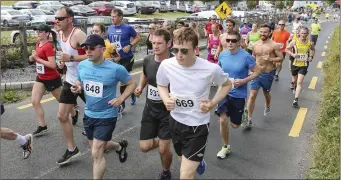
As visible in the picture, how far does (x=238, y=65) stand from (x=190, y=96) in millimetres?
1977

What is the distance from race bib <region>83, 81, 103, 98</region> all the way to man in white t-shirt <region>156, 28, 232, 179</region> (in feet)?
2.48

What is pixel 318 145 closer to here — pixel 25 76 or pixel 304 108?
pixel 304 108

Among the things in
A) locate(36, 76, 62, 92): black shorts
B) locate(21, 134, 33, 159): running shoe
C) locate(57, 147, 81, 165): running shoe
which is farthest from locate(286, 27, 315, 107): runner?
locate(21, 134, 33, 159): running shoe

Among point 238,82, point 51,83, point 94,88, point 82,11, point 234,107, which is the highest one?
point 82,11

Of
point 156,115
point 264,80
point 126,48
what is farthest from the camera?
point 126,48

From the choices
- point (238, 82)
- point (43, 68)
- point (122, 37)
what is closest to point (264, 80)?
point (238, 82)

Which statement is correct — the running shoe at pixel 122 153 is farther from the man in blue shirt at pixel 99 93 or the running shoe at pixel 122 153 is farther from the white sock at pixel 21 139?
the white sock at pixel 21 139

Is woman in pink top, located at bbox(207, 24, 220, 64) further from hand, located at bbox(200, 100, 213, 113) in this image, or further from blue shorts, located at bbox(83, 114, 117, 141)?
hand, located at bbox(200, 100, 213, 113)

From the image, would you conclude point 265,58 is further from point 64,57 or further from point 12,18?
point 12,18

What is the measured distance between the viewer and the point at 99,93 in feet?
12.8

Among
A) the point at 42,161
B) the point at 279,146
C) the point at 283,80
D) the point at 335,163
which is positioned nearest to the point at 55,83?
the point at 42,161

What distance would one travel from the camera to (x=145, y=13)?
43.5 m

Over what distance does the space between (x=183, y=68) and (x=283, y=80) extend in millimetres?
8762

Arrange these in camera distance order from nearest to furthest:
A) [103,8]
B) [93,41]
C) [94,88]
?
1. [93,41]
2. [94,88]
3. [103,8]
